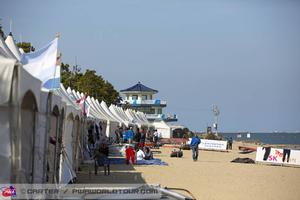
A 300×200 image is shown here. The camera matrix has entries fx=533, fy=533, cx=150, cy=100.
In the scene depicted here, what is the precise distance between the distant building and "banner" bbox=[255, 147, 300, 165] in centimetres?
5840

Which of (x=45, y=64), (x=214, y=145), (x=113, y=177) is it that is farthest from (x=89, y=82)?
(x=45, y=64)

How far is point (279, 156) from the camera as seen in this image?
2795cm

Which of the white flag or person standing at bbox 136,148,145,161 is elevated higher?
the white flag

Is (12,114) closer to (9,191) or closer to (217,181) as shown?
(9,191)

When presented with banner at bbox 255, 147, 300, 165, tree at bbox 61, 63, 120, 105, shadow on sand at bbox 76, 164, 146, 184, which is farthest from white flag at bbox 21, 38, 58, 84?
tree at bbox 61, 63, 120, 105

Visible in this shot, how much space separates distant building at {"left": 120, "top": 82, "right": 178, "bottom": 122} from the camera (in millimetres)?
91250

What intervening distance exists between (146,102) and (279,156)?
64.8m

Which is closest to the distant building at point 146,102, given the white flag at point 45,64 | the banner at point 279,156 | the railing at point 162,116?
the railing at point 162,116

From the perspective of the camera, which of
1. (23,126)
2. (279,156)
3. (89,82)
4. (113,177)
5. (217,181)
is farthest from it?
(89,82)

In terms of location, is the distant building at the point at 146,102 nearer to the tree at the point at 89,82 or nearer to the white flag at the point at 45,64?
the tree at the point at 89,82

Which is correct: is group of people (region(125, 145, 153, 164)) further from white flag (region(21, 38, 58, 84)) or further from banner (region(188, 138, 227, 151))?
banner (region(188, 138, 227, 151))

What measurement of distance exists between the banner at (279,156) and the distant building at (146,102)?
5840 centimetres

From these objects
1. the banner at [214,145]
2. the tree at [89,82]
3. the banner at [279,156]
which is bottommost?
the banner at [279,156]

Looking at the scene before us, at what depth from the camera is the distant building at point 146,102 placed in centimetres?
9125
